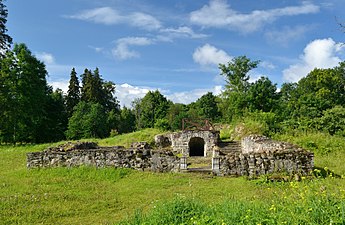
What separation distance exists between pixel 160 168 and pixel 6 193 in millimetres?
5523

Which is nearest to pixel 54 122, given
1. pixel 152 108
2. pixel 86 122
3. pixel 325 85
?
pixel 86 122

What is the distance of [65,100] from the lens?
157 feet

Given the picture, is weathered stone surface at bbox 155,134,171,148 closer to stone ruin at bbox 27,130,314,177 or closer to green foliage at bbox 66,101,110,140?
stone ruin at bbox 27,130,314,177

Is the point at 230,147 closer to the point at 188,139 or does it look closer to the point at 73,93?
the point at 188,139

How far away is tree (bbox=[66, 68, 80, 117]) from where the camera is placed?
4709 centimetres

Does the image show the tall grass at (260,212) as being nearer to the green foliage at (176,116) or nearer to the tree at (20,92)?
the tree at (20,92)

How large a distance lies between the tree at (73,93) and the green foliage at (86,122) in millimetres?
3640

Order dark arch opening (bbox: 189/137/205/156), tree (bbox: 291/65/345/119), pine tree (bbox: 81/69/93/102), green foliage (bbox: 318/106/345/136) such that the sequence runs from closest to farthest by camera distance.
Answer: dark arch opening (bbox: 189/137/205/156), green foliage (bbox: 318/106/345/136), tree (bbox: 291/65/345/119), pine tree (bbox: 81/69/93/102)

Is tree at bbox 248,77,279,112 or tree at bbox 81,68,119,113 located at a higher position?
tree at bbox 81,68,119,113

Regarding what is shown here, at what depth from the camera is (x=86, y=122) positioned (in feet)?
133

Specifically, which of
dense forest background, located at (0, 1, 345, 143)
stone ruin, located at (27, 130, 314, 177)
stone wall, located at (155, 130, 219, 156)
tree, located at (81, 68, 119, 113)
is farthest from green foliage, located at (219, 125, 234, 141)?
tree, located at (81, 68, 119, 113)

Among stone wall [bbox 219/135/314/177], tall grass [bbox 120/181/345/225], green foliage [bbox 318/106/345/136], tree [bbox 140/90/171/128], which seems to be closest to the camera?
tall grass [bbox 120/181/345/225]

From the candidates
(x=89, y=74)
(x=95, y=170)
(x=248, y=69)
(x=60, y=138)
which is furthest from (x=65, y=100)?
(x=95, y=170)

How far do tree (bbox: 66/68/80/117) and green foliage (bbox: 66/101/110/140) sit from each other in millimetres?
3640
